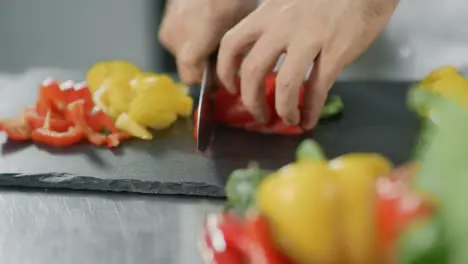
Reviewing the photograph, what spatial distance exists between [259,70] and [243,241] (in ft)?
1.58

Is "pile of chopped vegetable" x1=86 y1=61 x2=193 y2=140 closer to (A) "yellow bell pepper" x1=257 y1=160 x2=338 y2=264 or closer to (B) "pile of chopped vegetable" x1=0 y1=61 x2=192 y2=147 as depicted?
(B) "pile of chopped vegetable" x1=0 y1=61 x2=192 y2=147

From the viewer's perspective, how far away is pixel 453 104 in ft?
1.48

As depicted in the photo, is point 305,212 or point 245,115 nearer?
point 305,212

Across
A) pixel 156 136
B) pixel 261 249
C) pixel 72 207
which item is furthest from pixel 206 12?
pixel 261 249

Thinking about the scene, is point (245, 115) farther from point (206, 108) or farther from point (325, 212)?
point (325, 212)

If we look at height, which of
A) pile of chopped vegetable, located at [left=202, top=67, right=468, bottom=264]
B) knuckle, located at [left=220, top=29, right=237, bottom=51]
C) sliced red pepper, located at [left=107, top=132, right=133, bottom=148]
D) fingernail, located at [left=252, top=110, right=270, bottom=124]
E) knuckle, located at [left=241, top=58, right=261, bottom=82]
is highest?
knuckle, located at [left=220, top=29, right=237, bottom=51]

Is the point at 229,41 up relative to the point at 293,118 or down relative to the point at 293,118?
up

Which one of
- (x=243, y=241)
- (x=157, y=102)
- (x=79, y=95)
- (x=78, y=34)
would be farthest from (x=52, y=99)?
(x=78, y=34)

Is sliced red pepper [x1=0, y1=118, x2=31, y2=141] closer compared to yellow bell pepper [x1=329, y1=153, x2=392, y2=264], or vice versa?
yellow bell pepper [x1=329, y1=153, x2=392, y2=264]

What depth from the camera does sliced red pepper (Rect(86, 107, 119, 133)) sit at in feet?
3.37

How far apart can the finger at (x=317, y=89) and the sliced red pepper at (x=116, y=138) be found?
0.22m

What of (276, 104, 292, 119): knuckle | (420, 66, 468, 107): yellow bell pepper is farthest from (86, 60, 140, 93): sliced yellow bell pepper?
(420, 66, 468, 107): yellow bell pepper

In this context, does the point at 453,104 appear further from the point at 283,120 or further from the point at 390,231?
the point at 283,120

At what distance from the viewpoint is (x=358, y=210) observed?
1.63 ft
